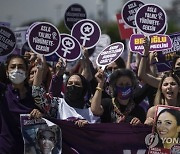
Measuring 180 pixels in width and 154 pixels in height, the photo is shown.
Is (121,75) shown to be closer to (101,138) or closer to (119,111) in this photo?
(119,111)

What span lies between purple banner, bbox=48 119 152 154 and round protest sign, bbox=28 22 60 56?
49.1 inches

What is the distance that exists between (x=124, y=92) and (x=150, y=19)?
5.69ft

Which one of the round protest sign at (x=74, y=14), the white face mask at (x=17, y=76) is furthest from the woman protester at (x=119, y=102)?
the round protest sign at (x=74, y=14)

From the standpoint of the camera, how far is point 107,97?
7664 mm

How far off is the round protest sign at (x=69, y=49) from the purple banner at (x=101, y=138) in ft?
5.42

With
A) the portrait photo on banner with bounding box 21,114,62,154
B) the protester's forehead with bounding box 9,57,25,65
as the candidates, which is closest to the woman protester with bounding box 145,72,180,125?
the portrait photo on banner with bounding box 21,114,62,154

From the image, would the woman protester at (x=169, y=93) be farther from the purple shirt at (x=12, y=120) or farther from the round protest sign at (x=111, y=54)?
the purple shirt at (x=12, y=120)

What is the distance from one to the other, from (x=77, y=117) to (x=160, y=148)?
3.11 ft

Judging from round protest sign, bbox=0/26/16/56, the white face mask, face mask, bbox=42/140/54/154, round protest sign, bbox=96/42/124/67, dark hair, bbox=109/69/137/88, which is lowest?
face mask, bbox=42/140/54/154

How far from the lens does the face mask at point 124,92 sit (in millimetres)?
6777

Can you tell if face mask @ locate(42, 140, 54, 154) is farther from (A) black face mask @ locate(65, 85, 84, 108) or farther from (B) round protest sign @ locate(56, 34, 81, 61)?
(B) round protest sign @ locate(56, 34, 81, 61)

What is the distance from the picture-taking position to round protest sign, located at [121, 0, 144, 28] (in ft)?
30.0

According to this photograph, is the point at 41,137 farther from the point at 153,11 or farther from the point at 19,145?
the point at 153,11

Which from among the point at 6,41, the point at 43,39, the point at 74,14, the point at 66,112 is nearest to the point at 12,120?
the point at 66,112
